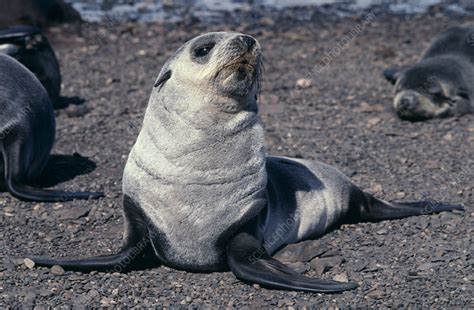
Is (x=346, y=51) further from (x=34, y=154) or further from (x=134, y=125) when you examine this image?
(x=34, y=154)

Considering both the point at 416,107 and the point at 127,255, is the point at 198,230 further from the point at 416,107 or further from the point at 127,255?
the point at 416,107

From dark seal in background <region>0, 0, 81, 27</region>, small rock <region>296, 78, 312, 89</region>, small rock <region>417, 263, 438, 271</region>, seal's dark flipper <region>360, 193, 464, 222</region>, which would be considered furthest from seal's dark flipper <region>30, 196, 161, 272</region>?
dark seal in background <region>0, 0, 81, 27</region>

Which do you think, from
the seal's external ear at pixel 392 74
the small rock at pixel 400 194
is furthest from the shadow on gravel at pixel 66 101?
the small rock at pixel 400 194

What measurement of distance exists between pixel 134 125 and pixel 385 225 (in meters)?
3.41

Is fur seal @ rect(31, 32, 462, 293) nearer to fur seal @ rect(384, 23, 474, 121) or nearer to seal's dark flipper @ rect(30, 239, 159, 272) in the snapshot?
seal's dark flipper @ rect(30, 239, 159, 272)

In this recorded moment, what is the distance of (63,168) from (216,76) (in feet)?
9.23

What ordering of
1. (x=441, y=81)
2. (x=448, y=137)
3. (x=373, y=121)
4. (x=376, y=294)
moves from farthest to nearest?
(x=441, y=81) < (x=373, y=121) < (x=448, y=137) < (x=376, y=294)

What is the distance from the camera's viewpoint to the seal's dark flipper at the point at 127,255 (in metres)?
4.82

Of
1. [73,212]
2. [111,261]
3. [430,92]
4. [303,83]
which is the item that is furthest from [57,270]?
→ [303,83]

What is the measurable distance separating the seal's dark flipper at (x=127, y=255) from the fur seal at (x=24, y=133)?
1355mm

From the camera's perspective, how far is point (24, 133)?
651 centimetres

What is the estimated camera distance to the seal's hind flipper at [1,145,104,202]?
20.1 feet

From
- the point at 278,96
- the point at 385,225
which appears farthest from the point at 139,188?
the point at 278,96

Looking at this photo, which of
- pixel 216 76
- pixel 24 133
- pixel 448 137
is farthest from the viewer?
pixel 448 137
